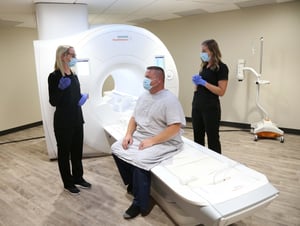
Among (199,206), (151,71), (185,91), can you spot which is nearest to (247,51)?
(185,91)

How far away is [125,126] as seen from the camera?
3086mm

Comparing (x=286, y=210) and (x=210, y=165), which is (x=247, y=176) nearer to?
(x=210, y=165)

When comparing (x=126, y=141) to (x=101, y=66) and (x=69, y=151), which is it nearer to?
(x=69, y=151)

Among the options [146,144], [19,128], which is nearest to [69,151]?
[146,144]

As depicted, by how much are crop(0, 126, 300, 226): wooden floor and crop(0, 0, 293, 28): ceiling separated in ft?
6.10

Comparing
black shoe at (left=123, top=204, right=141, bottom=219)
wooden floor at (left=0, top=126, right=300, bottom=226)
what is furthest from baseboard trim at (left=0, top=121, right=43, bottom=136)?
black shoe at (left=123, top=204, right=141, bottom=219)

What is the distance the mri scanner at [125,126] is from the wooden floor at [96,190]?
1.00ft

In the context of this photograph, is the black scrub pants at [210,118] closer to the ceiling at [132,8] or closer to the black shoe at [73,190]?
the black shoe at [73,190]

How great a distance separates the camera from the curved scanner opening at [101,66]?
2.90m

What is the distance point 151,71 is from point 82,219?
1.27m

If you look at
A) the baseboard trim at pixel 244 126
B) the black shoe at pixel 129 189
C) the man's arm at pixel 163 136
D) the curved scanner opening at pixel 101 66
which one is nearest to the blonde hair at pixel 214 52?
the man's arm at pixel 163 136

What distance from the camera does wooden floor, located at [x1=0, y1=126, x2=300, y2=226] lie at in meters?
2.05

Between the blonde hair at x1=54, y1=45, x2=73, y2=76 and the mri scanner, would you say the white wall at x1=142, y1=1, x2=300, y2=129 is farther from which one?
the blonde hair at x1=54, y1=45, x2=73, y2=76

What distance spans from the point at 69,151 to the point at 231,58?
10.4ft
